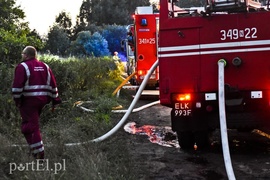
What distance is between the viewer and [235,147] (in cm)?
738

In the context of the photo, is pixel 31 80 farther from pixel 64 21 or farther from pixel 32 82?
pixel 64 21

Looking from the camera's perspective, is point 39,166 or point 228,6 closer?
point 39,166

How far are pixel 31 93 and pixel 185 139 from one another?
2880mm

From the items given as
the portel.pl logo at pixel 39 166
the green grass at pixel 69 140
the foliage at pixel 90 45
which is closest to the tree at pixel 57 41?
the foliage at pixel 90 45

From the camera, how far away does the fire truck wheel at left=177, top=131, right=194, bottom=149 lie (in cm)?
707

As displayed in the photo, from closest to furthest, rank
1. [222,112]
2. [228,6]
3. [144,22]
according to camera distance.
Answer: [222,112] < [228,6] < [144,22]

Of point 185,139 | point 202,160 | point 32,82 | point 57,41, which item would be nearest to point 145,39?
point 185,139

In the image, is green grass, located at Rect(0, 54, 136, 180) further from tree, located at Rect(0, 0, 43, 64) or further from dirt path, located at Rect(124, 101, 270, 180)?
tree, located at Rect(0, 0, 43, 64)

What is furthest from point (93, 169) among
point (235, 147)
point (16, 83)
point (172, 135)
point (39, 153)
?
point (172, 135)

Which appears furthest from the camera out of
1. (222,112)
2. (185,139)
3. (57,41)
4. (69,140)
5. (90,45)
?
(57,41)

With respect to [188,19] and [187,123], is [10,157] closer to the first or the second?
[187,123]

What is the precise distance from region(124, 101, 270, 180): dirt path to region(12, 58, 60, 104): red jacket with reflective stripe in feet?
5.68

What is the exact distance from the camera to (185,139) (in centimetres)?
716

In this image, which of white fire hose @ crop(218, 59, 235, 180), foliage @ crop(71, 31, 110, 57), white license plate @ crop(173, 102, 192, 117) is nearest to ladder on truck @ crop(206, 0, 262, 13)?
white fire hose @ crop(218, 59, 235, 180)
